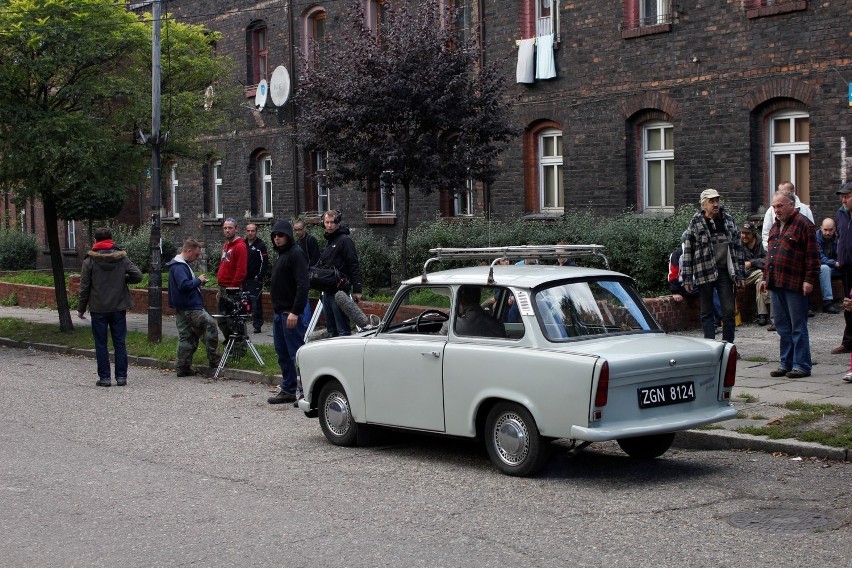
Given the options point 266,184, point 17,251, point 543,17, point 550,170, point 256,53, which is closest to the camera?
point 543,17

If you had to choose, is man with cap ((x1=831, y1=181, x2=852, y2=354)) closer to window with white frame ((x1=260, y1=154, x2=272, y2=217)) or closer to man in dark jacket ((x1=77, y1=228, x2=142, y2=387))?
man in dark jacket ((x1=77, y1=228, x2=142, y2=387))

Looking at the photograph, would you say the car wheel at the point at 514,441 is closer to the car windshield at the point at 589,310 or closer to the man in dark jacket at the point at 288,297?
the car windshield at the point at 589,310

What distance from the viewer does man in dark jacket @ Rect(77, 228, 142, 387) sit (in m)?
15.4

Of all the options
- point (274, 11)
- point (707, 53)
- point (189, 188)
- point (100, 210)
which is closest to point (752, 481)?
point (707, 53)

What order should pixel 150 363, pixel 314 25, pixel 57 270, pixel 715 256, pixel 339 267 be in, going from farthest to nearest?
pixel 314 25
pixel 57 270
pixel 150 363
pixel 339 267
pixel 715 256

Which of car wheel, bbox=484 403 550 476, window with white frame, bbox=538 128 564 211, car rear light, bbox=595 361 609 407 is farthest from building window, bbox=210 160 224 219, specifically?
car rear light, bbox=595 361 609 407

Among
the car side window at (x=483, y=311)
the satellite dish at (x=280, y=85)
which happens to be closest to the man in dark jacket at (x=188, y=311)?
the car side window at (x=483, y=311)

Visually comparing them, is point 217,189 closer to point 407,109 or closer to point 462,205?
point 462,205

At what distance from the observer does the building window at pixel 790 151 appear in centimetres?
2034

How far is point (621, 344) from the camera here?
8727 mm

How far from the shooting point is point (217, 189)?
1417 inches

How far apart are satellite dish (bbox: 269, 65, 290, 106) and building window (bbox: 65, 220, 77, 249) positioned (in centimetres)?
1499

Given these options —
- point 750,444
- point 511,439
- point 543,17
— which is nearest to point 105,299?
point 511,439

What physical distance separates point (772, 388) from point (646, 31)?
11.7 metres
